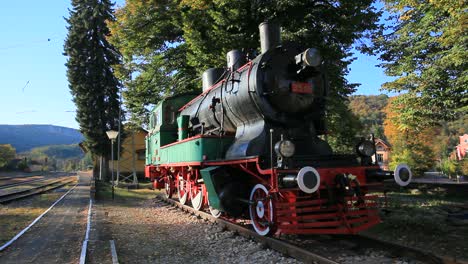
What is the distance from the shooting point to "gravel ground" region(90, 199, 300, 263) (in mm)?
6395

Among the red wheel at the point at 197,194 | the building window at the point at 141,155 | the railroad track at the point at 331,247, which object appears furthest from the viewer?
the building window at the point at 141,155

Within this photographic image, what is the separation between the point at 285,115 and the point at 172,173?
757 centimetres

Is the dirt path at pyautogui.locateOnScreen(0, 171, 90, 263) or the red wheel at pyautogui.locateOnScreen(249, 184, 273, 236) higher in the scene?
the red wheel at pyautogui.locateOnScreen(249, 184, 273, 236)

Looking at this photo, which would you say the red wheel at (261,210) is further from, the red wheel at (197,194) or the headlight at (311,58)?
the red wheel at (197,194)

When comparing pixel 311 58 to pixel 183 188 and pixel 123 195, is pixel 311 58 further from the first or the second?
pixel 123 195

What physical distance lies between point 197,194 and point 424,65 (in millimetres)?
12734

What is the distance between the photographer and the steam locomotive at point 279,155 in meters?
6.73

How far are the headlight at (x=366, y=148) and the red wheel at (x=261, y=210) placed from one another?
225 centimetres

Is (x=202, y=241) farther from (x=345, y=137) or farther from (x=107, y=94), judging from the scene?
(x=107, y=94)

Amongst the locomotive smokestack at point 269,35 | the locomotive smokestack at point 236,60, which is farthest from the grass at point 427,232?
the locomotive smokestack at point 236,60

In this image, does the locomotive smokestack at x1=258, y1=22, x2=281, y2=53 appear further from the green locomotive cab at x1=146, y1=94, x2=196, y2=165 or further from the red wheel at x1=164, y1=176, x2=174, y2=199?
the red wheel at x1=164, y1=176, x2=174, y2=199

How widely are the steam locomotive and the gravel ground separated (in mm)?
570

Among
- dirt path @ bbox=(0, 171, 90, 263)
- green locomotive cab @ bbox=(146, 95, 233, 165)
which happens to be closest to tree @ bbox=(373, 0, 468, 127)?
green locomotive cab @ bbox=(146, 95, 233, 165)

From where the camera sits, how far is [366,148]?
7.82 metres
